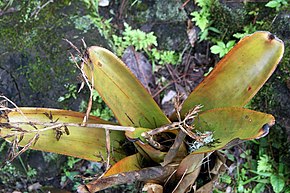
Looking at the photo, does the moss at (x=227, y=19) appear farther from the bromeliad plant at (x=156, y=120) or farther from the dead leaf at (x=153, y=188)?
the dead leaf at (x=153, y=188)

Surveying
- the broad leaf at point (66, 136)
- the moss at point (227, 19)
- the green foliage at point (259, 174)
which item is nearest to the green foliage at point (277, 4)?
the moss at point (227, 19)

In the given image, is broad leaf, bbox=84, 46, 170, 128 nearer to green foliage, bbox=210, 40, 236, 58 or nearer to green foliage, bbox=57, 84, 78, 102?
→ green foliage, bbox=57, 84, 78, 102

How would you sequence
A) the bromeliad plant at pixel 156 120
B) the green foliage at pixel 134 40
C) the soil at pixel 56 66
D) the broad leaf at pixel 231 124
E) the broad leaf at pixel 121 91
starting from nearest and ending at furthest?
the broad leaf at pixel 231 124, the bromeliad plant at pixel 156 120, the broad leaf at pixel 121 91, the soil at pixel 56 66, the green foliage at pixel 134 40

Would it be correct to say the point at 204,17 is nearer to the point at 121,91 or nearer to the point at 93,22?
the point at 93,22

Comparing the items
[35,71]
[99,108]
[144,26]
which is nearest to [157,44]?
[144,26]

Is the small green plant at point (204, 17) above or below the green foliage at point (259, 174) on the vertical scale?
above

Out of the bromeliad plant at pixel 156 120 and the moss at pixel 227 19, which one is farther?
the moss at pixel 227 19
